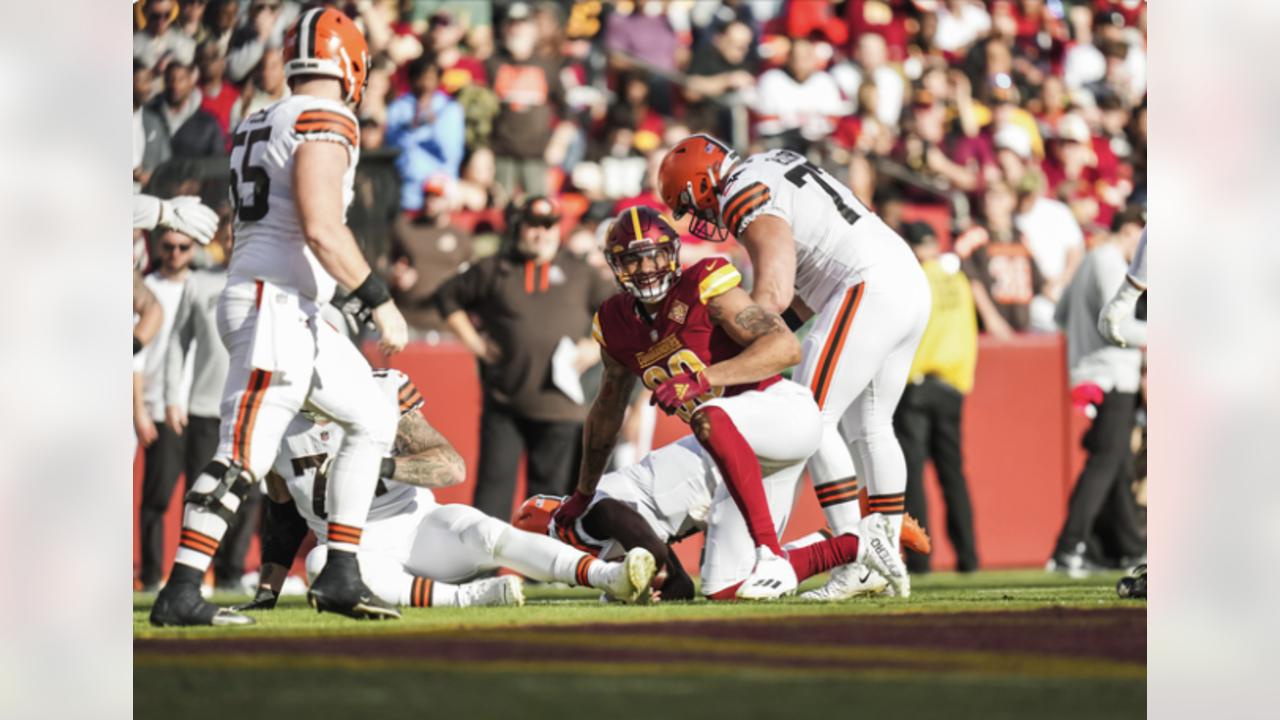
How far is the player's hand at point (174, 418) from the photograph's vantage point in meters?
8.54

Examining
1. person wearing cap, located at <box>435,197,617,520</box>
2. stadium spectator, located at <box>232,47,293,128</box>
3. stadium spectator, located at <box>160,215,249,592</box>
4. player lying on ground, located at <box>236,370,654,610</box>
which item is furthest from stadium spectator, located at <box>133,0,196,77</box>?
player lying on ground, located at <box>236,370,654,610</box>

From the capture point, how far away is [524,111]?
12.0m

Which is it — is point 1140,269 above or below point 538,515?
above

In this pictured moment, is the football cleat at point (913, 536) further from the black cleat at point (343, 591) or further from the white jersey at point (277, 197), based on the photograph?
the white jersey at point (277, 197)

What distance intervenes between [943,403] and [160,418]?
4665 millimetres

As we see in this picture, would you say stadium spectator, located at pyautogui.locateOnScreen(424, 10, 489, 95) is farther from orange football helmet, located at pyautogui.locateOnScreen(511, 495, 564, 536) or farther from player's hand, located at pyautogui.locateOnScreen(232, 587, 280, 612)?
player's hand, located at pyautogui.locateOnScreen(232, 587, 280, 612)

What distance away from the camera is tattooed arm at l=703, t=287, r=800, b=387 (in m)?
5.97

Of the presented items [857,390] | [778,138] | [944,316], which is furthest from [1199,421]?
[778,138]

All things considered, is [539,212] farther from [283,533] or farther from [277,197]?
[277,197]

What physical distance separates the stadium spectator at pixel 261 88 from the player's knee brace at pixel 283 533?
301 cm

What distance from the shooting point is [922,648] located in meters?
4.26

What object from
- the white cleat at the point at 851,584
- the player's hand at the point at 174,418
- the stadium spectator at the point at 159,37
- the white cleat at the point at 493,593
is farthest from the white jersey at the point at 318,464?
the player's hand at the point at 174,418

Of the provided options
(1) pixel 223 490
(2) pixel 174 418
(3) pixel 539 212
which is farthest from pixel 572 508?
(2) pixel 174 418

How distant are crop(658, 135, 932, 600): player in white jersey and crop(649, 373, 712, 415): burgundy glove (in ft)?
1.52
